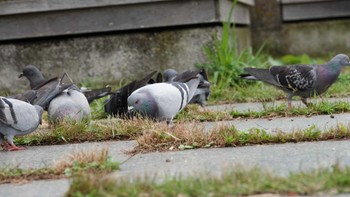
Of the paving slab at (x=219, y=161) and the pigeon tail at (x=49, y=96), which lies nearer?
the paving slab at (x=219, y=161)

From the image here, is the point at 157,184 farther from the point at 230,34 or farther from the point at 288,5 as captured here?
the point at 288,5

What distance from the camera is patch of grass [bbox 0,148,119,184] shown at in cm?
300

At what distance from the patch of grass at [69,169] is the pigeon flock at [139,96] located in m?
0.85

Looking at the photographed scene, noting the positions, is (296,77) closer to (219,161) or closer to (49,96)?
(49,96)

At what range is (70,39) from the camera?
7293 mm

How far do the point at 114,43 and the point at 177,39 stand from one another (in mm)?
731

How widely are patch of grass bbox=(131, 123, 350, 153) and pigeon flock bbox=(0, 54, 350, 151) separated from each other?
0.77 metres

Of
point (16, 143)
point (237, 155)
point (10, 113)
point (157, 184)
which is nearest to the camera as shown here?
point (157, 184)

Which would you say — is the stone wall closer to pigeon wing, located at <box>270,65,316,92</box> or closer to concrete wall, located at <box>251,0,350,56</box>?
pigeon wing, located at <box>270,65,316,92</box>

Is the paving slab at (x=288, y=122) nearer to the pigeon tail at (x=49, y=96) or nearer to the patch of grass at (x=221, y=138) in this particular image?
the patch of grass at (x=221, y=138)

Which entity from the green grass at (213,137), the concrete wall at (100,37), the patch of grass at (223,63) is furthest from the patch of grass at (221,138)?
the concrete wall at (100,37)

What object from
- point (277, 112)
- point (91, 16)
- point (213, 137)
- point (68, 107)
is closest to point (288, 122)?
point (277, 112)

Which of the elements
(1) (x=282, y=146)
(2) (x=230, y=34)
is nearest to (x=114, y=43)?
(2) (x=230, y=34)

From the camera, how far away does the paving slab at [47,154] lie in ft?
11.4
